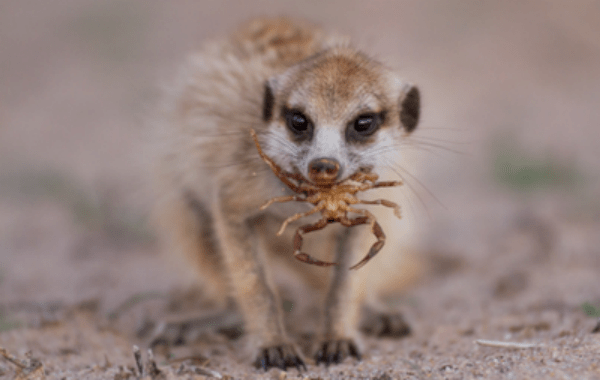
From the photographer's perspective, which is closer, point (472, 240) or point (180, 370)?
point (180, 370)

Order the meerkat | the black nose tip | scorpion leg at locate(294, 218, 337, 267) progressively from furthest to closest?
the meerkat
scorpion leg at locate(294, 218, 337, 267)
the black nose tip

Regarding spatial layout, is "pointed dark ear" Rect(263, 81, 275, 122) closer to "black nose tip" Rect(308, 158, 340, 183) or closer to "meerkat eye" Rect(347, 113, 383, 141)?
"meerkat eye" Rect(347, 113, 383, 141)

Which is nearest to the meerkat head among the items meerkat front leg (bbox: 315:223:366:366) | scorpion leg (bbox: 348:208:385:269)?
scorpion leg (bbox: 348:208:385:269)

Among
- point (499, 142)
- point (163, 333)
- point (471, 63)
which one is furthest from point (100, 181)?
point (471, 63)

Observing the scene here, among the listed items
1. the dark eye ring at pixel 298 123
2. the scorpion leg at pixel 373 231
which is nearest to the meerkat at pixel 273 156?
the dark eye ring at pixel 298 123

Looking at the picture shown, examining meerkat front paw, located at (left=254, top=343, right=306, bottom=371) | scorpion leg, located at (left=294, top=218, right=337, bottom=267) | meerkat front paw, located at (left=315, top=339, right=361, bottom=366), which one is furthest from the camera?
meerkat front paw, located at (left=315, top=339, right=361, bottom=366)

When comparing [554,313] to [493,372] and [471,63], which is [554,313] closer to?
[493,372]

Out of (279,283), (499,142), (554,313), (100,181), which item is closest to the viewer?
(554,313)

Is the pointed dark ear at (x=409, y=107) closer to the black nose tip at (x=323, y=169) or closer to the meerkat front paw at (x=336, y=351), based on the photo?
the black nose tip at (x=323, y=169)
